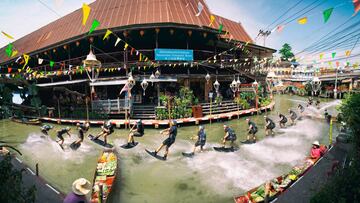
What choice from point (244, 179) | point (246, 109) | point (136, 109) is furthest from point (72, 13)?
point (244, 179)

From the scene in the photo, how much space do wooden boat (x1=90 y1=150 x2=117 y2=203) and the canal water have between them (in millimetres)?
346

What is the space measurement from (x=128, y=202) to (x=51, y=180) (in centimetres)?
377

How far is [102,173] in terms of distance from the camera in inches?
275

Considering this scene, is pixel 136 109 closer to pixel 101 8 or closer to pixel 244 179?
pixel 244 179

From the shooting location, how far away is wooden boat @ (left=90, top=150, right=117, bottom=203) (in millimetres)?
5562

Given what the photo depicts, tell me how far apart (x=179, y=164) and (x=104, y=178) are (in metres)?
3.51

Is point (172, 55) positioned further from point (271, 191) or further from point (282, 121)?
point (271, 191)

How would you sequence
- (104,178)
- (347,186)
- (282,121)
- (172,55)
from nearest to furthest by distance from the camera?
1. (347,186)
2. (104,178)
3. (282,121)
4. (172,55)

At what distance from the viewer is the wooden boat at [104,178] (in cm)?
556

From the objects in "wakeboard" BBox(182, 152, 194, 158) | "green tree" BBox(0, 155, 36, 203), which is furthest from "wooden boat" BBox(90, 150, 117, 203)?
"wakeboard" BBox(182, 152, 194, 158)

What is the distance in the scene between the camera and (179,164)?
914 cm

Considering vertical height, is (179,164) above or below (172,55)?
below

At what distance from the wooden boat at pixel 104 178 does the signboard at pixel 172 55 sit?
11151 millimetres

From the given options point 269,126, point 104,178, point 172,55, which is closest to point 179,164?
point 104,178
